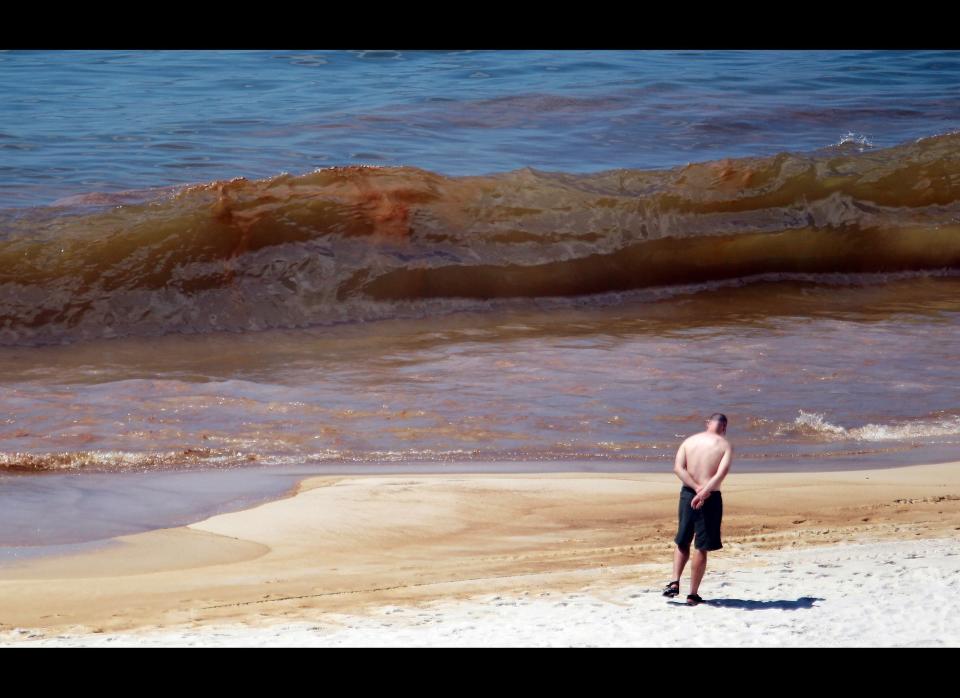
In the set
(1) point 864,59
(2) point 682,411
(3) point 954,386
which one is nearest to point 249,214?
(2) point 682,411

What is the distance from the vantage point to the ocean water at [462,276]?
392 inches

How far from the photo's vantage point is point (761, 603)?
6.09 metres

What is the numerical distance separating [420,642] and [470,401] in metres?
5.11

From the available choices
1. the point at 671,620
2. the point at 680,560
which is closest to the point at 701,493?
the point at 680,560

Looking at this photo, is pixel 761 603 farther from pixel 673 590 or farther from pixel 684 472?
pixel 684 472

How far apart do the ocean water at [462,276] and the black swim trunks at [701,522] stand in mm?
2634

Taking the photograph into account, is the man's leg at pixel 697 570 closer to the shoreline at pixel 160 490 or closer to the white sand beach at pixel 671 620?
the white sand beach at pixel 671 620

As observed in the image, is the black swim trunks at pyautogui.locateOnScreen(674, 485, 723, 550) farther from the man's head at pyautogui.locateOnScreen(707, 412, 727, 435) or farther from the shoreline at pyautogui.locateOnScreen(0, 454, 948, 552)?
the shoreline at pyautogui.locateOnScreen(0, 454, 948, 552)

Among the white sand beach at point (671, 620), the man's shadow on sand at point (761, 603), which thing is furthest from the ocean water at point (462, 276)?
the man's shadow on sand at point (761, 603)

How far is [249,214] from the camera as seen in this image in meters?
15.6

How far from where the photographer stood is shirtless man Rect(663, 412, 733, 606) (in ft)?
20.7

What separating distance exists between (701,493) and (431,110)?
1953 centimetres

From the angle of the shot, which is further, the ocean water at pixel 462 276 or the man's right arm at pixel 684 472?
the ocean water at pixel 462 276
